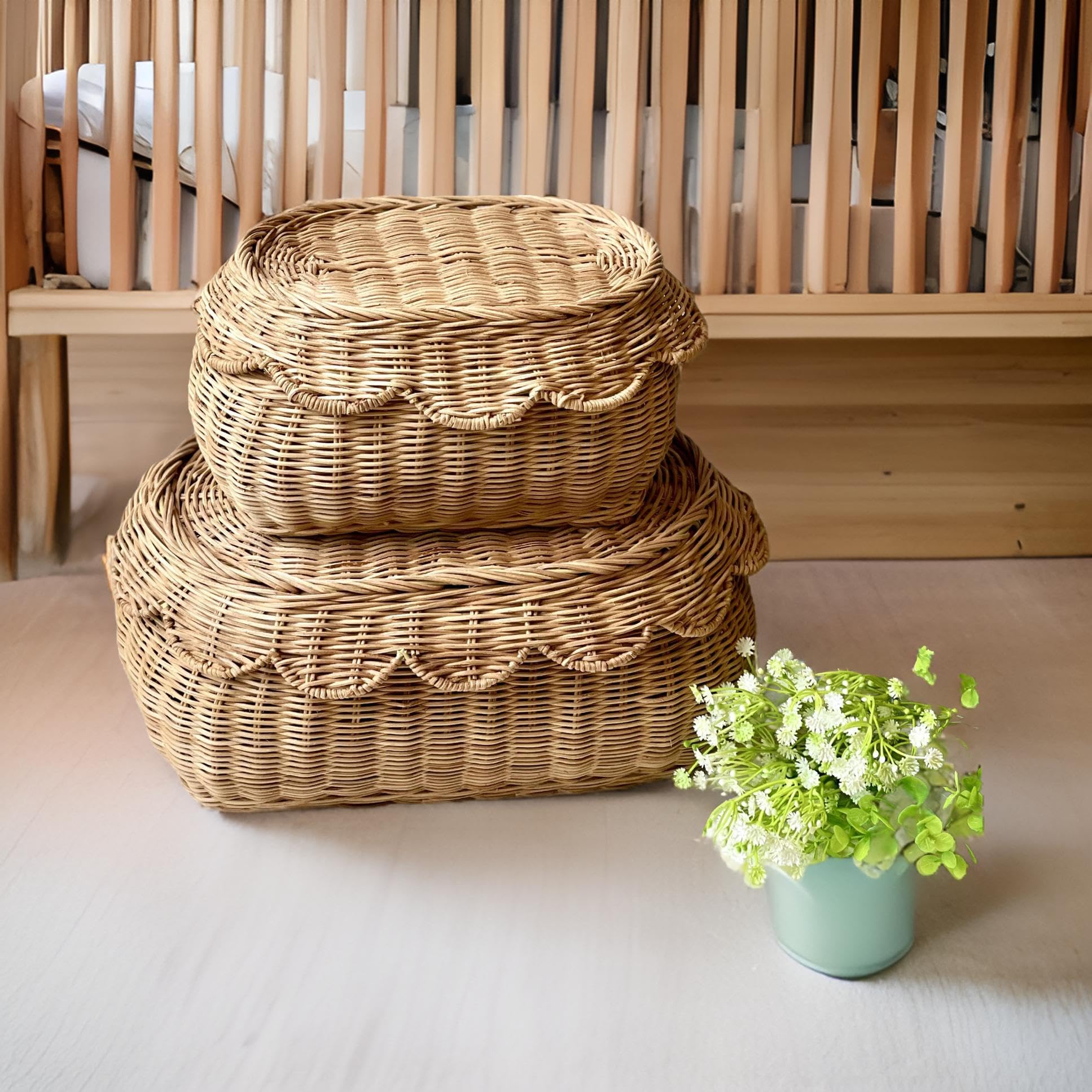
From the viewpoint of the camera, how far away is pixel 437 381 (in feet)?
3.41

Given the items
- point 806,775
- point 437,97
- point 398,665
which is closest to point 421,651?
point 398,665

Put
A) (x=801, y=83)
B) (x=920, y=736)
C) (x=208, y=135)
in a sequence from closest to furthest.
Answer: (x=920, y=736)
(x=208, y=135)
(x=801, y=83)

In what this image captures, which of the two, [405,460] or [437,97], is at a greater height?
[437,97]

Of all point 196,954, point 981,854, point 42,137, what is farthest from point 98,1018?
point 42,137

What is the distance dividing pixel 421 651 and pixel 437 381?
244 millimetres

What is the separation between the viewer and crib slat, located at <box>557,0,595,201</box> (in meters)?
1.52

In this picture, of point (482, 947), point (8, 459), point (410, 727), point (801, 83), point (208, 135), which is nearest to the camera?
point (482, 947)

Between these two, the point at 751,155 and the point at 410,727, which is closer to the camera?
the point at 410,727

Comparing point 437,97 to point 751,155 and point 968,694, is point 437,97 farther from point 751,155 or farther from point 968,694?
point 968,694

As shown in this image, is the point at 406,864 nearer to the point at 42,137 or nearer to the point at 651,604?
the point at 651,604

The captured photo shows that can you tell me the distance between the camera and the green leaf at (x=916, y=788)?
3.04ft

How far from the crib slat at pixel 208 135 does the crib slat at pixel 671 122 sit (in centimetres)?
55

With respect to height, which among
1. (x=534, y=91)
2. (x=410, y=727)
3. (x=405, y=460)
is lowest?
(x=410, y=727)

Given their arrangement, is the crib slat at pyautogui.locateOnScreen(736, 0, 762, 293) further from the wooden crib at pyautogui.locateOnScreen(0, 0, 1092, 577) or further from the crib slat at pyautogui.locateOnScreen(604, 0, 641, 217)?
the crib slat at pyautogui.locateOnScreen(604, 0, 641, 217)
